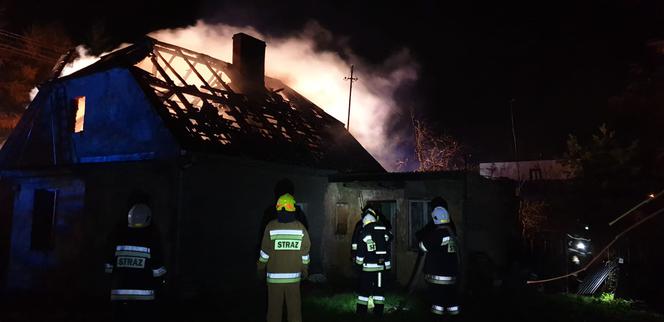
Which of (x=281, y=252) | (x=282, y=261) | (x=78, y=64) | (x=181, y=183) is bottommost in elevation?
(x=282, y=261)

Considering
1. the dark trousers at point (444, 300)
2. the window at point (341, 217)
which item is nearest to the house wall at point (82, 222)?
the window at point (341, 217)

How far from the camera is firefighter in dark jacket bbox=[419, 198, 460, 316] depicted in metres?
7.32

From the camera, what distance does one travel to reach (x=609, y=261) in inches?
435

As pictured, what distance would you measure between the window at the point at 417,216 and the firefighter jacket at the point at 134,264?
299 inches

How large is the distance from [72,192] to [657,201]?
1629 cm

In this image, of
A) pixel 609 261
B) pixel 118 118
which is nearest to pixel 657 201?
pixel 609 261

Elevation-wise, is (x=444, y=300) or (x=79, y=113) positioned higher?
(x=79, y=113)

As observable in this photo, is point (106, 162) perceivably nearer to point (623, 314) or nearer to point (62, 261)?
point (62, 261)

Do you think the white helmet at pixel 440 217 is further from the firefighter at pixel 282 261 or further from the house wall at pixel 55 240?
the house wall at pixel 55 240

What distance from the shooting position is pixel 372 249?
8492 mm

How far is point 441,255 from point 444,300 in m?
0.68

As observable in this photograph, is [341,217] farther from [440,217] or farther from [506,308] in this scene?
[440,217]

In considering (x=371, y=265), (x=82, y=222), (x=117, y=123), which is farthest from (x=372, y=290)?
(x=82, y=222)

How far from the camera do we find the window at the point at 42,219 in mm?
12719
